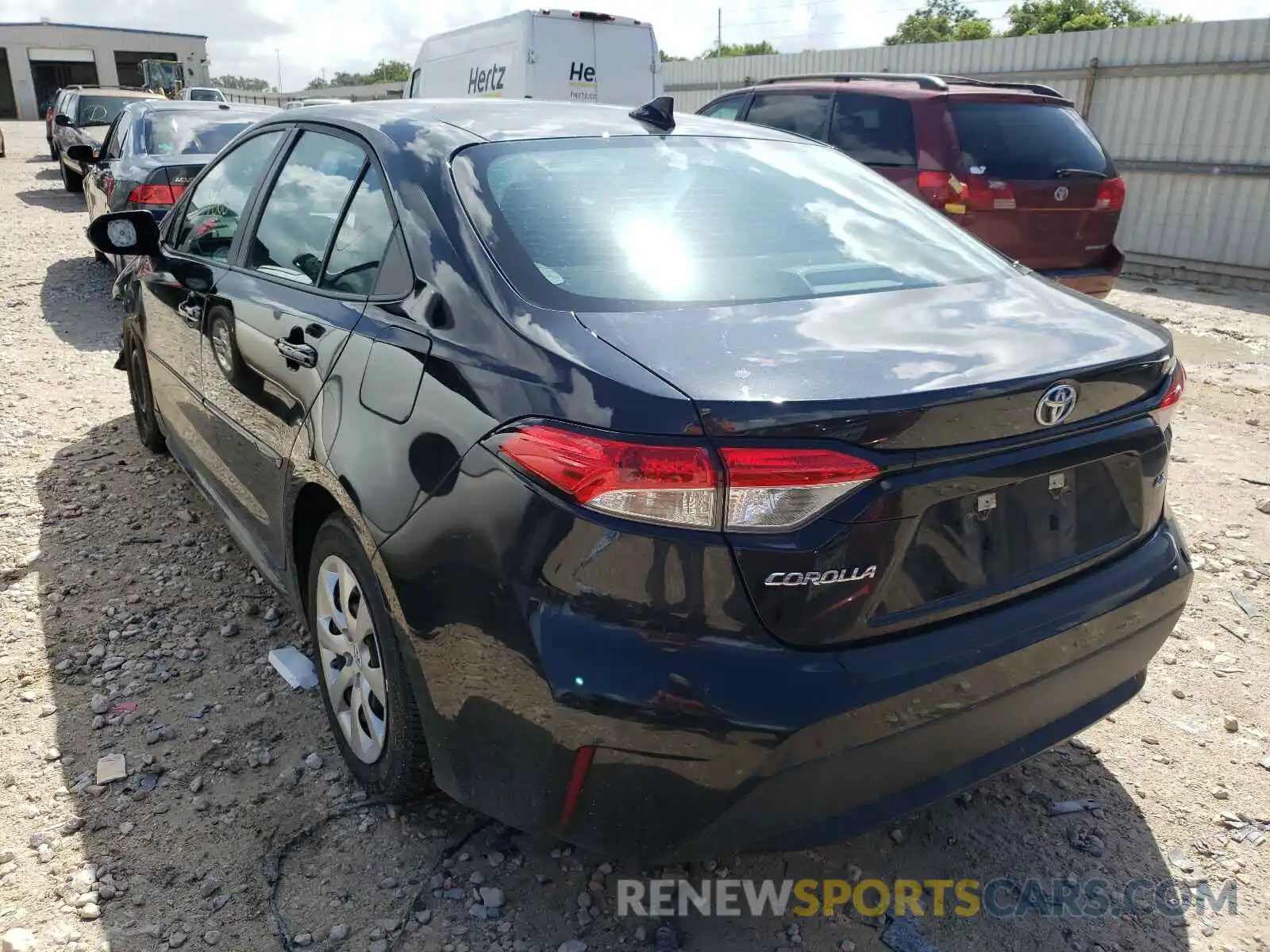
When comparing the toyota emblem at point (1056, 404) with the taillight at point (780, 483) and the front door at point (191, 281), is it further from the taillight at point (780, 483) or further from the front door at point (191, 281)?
the front door at point (191, 281)

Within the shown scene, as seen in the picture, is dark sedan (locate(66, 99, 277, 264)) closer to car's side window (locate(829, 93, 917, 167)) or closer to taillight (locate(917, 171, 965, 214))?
car's side window (locate(829, 93, 917, 167))

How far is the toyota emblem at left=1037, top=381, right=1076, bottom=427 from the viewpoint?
193 centimetres

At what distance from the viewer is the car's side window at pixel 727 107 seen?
8.66 m

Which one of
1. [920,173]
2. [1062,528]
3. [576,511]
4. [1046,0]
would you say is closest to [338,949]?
[576,511]

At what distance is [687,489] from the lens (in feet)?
5.66

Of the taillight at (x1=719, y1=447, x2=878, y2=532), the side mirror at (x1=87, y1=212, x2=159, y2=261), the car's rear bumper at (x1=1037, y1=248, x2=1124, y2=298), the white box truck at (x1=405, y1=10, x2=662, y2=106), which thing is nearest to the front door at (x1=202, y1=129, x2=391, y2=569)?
the side mirror at (x1=87, y1=212, x2=159, y2=261)

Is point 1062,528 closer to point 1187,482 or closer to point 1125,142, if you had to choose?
point 1187,482

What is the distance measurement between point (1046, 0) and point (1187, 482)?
43.2 metres

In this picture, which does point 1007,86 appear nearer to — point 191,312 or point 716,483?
point 191,312

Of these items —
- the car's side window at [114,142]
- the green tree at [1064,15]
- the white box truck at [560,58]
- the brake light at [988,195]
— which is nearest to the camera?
the brake light at [988,195]

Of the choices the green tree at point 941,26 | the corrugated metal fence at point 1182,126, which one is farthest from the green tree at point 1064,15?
the corrugated metal fence at point 1182,126

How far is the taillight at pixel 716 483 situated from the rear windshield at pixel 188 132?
8.10 m

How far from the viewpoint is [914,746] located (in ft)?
6.24

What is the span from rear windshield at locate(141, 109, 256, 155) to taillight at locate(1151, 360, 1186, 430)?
8235 millimetres
